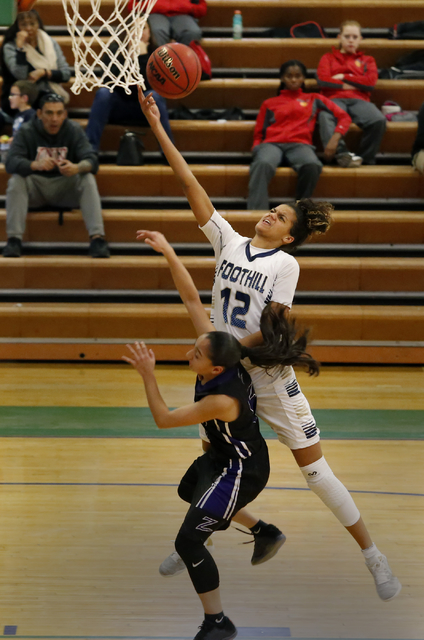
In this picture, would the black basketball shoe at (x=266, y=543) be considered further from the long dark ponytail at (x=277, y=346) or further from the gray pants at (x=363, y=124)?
the gray pants at (x=363, y=124)

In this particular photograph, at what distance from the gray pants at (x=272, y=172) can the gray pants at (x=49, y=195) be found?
1497 millimetres

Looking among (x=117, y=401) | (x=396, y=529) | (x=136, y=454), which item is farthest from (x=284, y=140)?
(x=396, y=529)

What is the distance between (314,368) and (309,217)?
0.67 m

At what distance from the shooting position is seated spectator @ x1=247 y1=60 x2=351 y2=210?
7.00 m

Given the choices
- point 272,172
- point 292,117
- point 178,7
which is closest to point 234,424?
point 272,172

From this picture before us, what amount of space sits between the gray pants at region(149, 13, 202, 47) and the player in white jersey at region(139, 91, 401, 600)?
514cm

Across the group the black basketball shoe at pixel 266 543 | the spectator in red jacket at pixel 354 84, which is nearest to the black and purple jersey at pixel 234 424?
the black basketball shoe at pixel 266 543

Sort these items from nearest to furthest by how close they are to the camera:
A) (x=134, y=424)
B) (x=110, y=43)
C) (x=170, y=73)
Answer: (x=170, y=73)
(x=134, y=424)
(x=110, y=43)

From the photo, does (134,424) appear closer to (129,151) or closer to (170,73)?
(170,73)

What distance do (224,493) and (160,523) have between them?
0.99 meters

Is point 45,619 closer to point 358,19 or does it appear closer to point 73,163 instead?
point 73,163

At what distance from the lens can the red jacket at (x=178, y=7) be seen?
8016 millimetres

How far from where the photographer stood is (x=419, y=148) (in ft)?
23.9

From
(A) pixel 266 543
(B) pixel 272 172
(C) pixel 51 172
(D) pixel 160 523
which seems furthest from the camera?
(B) pixel 272 172
